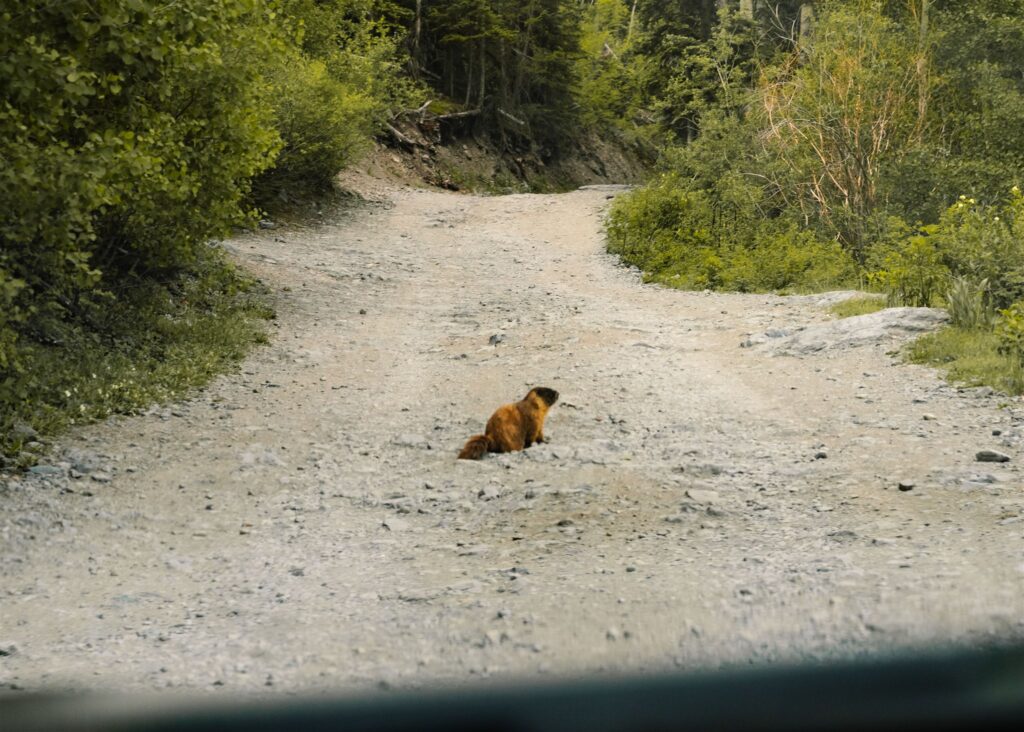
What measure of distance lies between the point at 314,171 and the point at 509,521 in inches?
710

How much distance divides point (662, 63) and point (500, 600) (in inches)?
1433

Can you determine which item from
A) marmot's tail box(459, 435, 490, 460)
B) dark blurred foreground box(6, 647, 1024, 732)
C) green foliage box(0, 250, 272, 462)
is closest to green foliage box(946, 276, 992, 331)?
marmot's tail box(459, 435, 490, 460)

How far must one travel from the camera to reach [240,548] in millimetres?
5723

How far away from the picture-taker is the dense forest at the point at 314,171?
23.4 ft

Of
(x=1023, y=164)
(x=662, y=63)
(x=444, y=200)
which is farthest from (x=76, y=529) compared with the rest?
(x=662, y=63)

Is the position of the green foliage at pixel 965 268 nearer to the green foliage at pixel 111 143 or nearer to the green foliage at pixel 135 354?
the green foliage at pixel 111 143

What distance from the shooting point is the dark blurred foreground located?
0.59m

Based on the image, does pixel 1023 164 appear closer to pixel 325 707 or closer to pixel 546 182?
pixel 325 707

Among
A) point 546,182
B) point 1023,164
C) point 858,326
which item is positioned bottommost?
point 546,182

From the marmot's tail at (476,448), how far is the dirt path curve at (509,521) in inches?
4.7

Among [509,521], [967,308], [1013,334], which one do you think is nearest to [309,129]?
[967,308]

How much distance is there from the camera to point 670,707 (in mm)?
630

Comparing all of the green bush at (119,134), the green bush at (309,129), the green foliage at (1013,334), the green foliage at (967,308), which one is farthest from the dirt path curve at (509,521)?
the green bush at (309,129)

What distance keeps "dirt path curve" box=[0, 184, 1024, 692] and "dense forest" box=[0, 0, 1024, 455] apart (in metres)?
1.17
